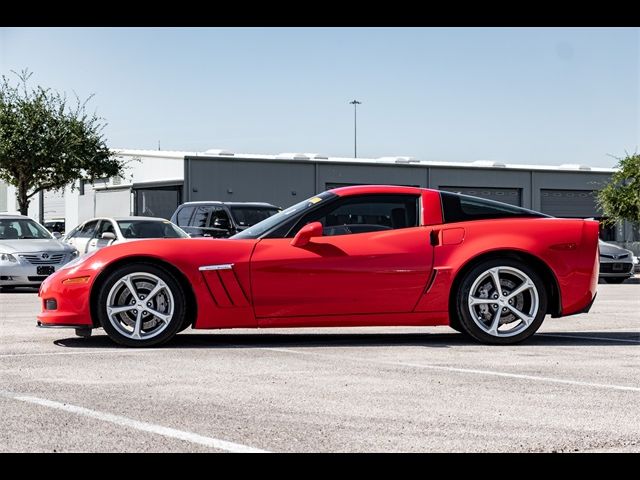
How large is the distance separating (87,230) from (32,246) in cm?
371

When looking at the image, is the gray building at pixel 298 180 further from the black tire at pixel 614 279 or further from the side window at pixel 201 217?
the black tire at pixel 614 279

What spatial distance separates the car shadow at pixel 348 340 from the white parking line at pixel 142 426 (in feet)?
9.10

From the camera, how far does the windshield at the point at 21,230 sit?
798 inches

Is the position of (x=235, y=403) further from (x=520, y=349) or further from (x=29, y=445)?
(x=520, y=349)

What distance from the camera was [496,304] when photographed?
29.8 feet

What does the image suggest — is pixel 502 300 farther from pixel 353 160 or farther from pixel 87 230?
pixel 353 160

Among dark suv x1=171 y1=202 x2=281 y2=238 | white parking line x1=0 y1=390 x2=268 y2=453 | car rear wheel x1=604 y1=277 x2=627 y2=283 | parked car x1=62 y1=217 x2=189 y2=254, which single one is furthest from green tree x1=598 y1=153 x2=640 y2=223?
white parking line x1=0 y1=390 x2=268 y2=453

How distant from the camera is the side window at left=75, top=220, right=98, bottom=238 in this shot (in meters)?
22.5

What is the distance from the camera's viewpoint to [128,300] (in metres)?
8.90

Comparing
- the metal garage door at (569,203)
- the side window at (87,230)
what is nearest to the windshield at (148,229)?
the side window at (87,230)

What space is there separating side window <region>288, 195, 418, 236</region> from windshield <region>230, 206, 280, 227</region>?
14286 mm

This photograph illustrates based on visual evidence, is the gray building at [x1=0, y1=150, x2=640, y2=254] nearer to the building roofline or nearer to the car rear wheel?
the building roofline
